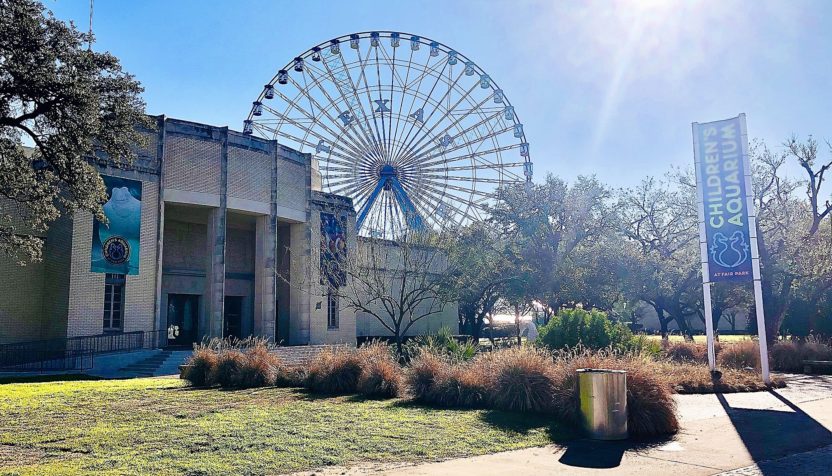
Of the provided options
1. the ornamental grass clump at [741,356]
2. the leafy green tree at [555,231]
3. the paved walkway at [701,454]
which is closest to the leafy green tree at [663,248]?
the leafy green tree at [555,231]

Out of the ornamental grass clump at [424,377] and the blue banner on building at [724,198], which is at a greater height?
the blue banner on building at [724,198]

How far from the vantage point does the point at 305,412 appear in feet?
38.3

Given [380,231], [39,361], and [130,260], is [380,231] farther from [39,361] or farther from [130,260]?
[39,361]

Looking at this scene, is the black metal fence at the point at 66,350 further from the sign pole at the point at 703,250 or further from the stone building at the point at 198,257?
the sign pole at the point at 703,250

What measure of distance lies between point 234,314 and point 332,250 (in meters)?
7.05

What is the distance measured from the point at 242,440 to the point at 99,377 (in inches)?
692

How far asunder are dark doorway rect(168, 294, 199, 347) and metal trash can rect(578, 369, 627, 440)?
3041 centimetres

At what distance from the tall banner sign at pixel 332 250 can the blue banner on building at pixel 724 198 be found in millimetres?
18927

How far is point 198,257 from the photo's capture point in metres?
36.8

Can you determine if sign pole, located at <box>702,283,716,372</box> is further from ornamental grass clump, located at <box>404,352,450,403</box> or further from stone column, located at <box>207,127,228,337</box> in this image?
stone column, located at <box>207,127,228,337</box>

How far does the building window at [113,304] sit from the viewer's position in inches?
1119

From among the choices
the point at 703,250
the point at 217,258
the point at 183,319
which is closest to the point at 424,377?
the point at 703,250

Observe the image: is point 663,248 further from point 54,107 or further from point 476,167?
point 54,107

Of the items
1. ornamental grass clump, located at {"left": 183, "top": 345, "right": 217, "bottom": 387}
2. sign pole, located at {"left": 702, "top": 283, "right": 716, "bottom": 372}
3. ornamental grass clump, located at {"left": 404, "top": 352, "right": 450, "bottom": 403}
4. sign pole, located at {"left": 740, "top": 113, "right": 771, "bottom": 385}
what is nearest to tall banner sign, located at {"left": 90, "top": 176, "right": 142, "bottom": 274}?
ornamental grass clump, located at {"left": 183, "top": 345, "right": 217, "bottom": 387}
